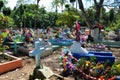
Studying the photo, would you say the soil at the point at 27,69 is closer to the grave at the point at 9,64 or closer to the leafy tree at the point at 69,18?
the grave at the point at 9,64

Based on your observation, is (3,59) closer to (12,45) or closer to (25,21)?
(12,45)

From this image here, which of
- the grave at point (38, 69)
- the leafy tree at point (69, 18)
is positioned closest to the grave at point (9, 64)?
the grave at point (38, 69)

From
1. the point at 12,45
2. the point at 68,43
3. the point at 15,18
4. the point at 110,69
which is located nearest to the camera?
the point at 110,69

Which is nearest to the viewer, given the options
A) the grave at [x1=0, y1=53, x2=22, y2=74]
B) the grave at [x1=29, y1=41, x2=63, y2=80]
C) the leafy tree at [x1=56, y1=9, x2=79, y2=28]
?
the grave at [x1=29, y1=41, x2=63, y2=80]

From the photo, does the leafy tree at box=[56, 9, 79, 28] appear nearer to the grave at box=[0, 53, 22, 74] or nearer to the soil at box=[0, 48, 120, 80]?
the soil at box=[0, 48, 120, 80]

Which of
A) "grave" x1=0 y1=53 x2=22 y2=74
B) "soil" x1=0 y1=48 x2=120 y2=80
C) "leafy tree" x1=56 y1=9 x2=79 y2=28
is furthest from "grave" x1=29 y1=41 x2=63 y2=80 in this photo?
"leafy tree" x1=56 y1=9 x2=79 y2=28

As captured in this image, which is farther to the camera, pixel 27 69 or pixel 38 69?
pixel 27 69

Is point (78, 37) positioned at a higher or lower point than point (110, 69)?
higher

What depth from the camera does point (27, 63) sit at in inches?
415

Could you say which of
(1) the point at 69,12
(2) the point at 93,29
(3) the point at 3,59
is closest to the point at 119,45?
(2) the point at 93,29

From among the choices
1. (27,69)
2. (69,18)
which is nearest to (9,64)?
(27,69)

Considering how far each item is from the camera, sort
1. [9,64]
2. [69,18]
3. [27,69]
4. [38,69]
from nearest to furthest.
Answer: [38,69] < [9,64] < [27,69] < [69,18]

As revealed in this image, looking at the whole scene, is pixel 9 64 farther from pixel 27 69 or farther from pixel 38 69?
pixel 38 69

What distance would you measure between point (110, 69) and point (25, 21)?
4014 centimetres
